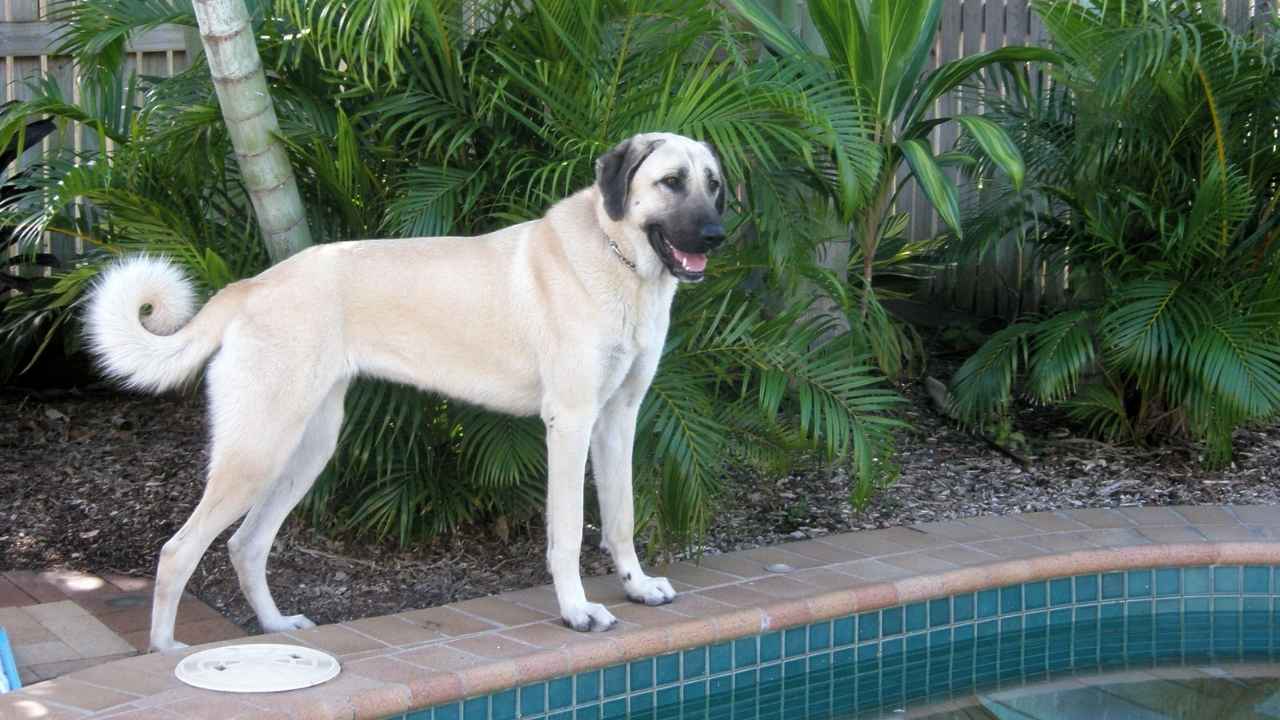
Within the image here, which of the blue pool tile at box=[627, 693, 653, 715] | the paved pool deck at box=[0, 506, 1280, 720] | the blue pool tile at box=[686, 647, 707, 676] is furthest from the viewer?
the blue pool tile at box=[686, 647, 707, 676]

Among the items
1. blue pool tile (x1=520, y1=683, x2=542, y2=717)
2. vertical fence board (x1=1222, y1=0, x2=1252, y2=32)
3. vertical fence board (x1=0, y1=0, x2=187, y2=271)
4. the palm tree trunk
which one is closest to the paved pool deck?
blue pool tile (x1=520, y1=683, x2=542, y2=717)

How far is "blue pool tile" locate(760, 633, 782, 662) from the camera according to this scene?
368 cm

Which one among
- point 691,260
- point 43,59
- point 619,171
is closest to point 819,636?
point 691,260

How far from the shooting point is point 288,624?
12.3ft

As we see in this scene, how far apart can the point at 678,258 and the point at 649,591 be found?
0.98 metres

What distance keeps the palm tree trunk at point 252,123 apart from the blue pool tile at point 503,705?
1631mm

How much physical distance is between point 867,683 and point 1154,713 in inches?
30.5

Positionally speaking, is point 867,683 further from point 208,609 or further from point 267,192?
point 267,192

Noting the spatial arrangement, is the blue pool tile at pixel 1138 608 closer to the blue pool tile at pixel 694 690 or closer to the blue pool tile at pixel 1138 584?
the blue pool tile at pixel 1138 584

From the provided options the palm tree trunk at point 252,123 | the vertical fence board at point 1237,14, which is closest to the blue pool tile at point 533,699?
the palm tree trunk at point 252,123

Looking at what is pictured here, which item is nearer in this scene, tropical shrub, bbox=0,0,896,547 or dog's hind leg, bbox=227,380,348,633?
dog's hind leg, bbox=227,380,348,633

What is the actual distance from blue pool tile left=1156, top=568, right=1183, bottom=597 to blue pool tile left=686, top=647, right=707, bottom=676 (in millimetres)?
1675

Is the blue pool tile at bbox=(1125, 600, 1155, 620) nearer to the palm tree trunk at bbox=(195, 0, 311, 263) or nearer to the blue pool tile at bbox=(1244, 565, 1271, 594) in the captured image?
the blue pool tile at bbox=(1244, 565, 1271, 594)

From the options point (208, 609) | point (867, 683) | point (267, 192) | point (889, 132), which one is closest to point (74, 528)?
point (208, 609)
